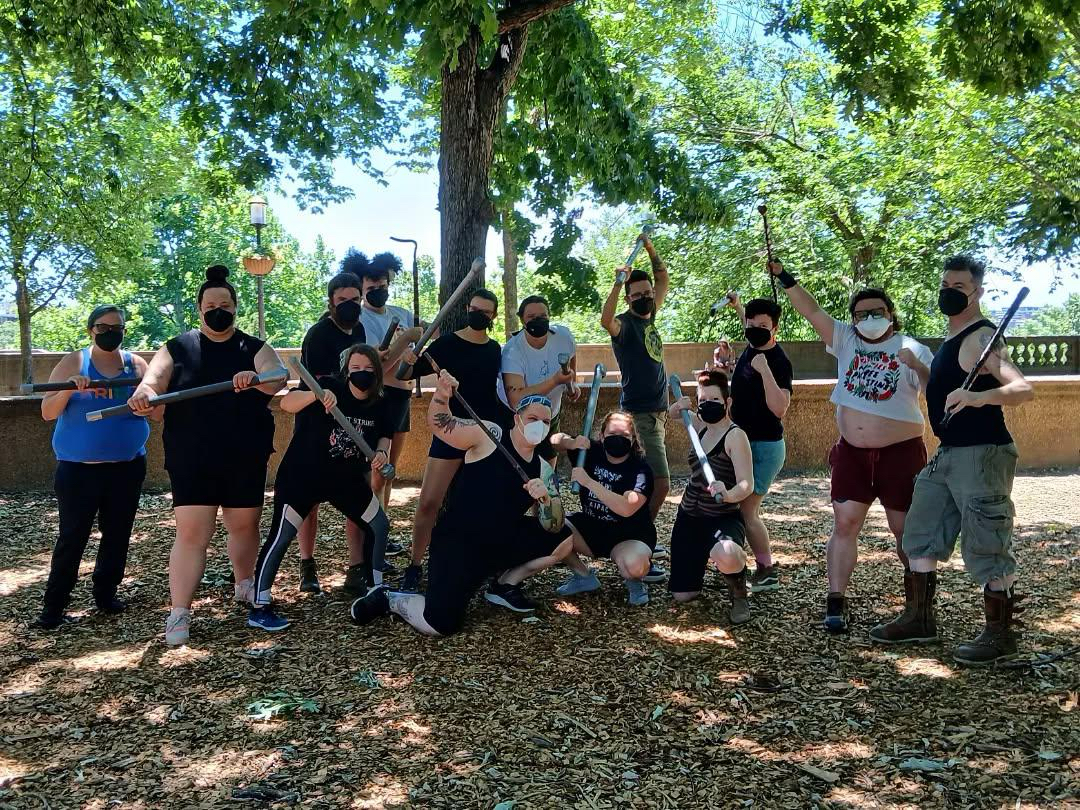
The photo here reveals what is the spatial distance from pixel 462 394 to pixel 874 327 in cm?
221

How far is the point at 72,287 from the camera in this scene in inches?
881

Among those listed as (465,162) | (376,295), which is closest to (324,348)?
(376,295)

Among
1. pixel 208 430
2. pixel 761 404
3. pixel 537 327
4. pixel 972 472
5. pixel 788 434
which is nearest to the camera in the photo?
pixel 972 472

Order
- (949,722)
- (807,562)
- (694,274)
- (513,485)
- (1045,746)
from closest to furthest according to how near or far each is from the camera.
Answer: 1. (1045,746)
2. (949,722)
3. (513,485)
4. (807,562)
5. (694,274)

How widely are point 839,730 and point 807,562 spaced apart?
2544mm

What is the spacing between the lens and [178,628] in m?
4.43

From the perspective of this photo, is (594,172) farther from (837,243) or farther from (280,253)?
(280,253)

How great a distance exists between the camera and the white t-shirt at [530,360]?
531 cm

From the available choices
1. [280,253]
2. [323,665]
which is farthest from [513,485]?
[280,253]

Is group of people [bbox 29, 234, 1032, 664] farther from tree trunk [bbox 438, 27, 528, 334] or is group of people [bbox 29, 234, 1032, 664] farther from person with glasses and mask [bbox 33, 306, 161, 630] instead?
tree trunk [bbox 438, 27, 528, 334]

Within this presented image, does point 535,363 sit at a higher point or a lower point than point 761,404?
higher

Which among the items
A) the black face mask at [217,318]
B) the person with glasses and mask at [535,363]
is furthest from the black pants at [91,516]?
the person with glasses and mask at [535,363]

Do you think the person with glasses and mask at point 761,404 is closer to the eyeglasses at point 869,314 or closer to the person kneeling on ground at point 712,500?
the person kneeling on ground at point 712,500

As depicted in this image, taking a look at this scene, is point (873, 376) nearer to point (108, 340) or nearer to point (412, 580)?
point (412, 580)
